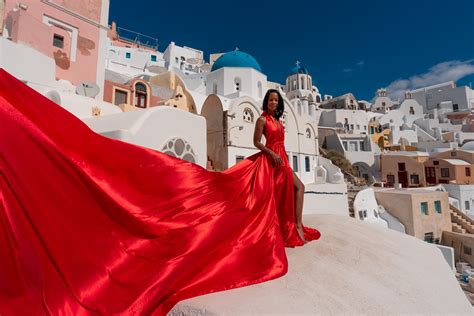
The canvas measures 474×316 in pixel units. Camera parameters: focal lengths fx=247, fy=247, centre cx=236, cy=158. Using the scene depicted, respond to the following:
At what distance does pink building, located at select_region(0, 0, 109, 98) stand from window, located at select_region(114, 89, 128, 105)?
0.83 metres

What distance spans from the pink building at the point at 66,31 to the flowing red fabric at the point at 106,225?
10.0 meters

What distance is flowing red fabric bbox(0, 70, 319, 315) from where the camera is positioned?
1.66m

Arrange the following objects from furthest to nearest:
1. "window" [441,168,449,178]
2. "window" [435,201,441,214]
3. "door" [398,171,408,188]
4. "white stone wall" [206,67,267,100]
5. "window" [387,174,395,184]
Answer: "window" [387,174,395,184] < "door" [398,171,408,188] < "window" [441,168,449,178] < "white stone wall" [206,67,267,100] < "window" [435,201,441,214]

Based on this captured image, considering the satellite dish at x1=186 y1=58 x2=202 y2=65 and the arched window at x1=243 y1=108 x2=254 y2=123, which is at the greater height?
the satellite dish at x1=186 y1=58 x2=202 y2=65

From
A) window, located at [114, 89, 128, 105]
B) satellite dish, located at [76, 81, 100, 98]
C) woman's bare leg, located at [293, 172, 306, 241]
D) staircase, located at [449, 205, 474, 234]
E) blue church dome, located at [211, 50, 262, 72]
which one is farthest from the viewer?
blue church dome, located at [211, 50, 262, 72]

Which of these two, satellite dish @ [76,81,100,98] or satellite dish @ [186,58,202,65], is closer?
satellite dish @ [76,81,100,98]

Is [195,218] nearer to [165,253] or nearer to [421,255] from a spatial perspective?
[165,253]

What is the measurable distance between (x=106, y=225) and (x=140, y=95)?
42.3 ft

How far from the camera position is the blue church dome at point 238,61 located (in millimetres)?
22281

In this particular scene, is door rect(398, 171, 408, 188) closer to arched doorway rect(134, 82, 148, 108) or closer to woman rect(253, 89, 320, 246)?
arched doorway rect(134, 82, 148, 108)

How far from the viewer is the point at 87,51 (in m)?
12.4

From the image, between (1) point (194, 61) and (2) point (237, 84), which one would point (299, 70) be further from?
(2) point (237, 84)

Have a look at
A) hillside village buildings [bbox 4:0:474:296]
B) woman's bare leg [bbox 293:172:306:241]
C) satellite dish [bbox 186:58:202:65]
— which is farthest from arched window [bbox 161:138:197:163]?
satellite dish [bbox 186:58:202:65]

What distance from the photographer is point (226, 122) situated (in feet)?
43.9
